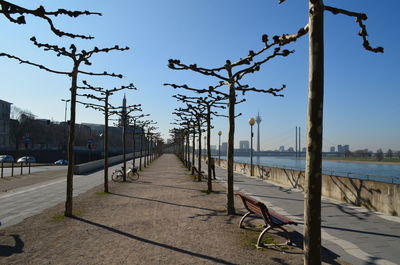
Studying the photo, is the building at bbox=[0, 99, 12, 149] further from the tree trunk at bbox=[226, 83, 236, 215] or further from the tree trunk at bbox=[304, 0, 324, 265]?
the tree trunk at bbox=[304, 0, 324, 265]

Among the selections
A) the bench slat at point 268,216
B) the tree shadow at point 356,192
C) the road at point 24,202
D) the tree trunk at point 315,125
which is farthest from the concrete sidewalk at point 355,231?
the road at point 24,202

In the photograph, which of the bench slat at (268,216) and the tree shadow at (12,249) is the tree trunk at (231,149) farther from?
the tree shadow at (12,249)

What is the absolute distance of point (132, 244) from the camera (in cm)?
703

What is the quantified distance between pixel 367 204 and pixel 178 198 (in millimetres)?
7509

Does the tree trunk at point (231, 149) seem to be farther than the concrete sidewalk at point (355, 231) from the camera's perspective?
Yes

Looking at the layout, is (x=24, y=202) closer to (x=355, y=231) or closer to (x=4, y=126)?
(x=355, y=231)

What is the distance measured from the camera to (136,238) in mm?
7496

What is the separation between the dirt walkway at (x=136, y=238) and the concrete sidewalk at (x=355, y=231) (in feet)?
3.86

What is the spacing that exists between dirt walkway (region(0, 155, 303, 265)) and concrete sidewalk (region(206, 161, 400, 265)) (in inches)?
46.3

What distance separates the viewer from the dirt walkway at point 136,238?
609 centimetres

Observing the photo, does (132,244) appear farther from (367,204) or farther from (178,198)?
(367,204)

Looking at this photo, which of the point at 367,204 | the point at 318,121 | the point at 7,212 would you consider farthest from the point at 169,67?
the point at 367,204

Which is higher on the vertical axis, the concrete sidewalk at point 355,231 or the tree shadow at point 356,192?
the tree shadow at point 356,192

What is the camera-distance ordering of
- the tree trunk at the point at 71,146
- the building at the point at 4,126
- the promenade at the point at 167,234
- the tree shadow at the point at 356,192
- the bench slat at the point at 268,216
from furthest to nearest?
1. the building at the point at 4,126
2. the tree shadow at the point at 356,192
3. the tree trunk at the point at 71,146
4. the bench slat at the point at 268,216
5. the promenade at the point at 167,234
